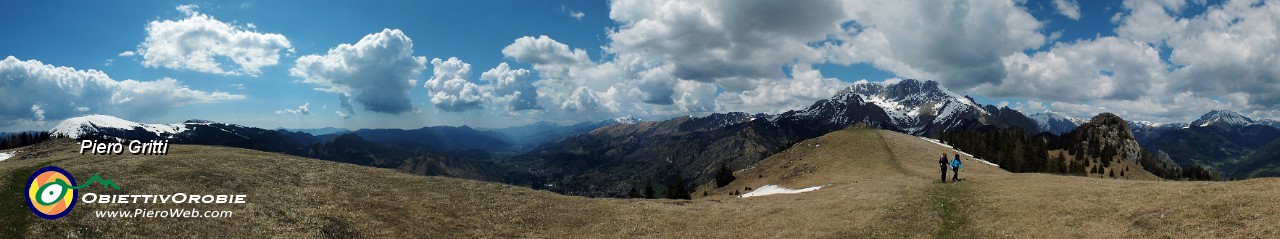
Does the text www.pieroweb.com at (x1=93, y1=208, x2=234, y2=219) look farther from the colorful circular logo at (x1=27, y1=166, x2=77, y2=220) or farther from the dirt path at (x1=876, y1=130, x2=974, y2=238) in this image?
the dirt path at (x1=876, y1=130, x2=974, y2=238)

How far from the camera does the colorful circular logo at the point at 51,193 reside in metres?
27.6

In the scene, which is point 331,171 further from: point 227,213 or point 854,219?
point 854,219

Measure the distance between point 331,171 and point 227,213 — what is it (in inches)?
821

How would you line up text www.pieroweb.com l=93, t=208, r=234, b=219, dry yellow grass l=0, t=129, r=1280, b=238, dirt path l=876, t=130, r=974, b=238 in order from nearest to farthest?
dry yellow grass l=0, t=129, r=1280, b=238 < text www.pieroweb.com l=93, t=208, r=234, b=219 < dirt path l=876, t=130, r=974, b=238

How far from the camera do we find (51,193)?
29.8 metres

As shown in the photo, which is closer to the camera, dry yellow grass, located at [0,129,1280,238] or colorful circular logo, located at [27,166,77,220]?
dry yellow grass, located at [0,129,1280,238]

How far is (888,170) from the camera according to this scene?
249 feet

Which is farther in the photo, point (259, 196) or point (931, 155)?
point (931, 155)

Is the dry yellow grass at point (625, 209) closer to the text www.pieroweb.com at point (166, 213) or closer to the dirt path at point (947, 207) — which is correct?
the dirt path at point (947, 207)

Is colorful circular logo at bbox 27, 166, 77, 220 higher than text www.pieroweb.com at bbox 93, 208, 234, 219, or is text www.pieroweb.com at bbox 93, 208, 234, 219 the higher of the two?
colorful circular logo at bbox 27, 166, 77, 220

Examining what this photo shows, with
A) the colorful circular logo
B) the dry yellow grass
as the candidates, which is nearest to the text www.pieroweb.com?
the dry yellow grass

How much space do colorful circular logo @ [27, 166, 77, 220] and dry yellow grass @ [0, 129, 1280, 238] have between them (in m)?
0.79

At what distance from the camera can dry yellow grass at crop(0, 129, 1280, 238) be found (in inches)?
1002

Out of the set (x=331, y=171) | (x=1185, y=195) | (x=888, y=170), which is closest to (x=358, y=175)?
(x=331, y=171)
